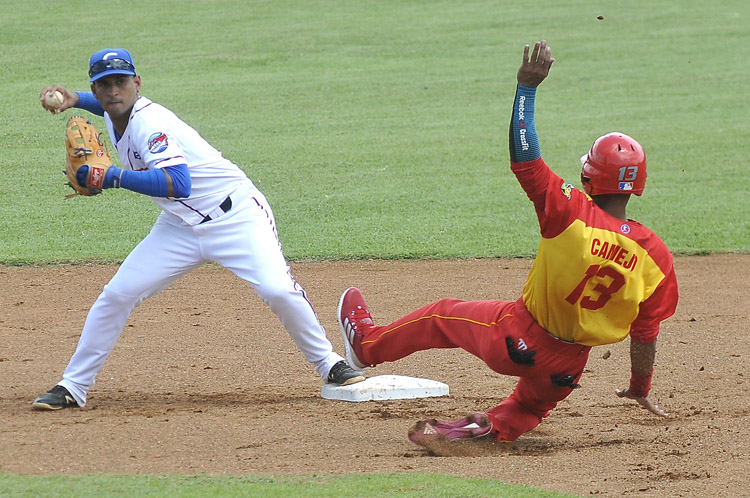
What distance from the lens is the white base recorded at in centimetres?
557

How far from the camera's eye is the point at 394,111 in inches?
580

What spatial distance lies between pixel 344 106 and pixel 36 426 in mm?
10493

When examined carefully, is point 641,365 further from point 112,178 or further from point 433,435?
point 112,178

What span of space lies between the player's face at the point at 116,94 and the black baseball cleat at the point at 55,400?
4.91 ft

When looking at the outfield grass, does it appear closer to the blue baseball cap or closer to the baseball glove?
the baseball glove

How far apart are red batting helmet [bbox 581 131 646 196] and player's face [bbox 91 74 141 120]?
2379 mm

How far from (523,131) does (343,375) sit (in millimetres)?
2095

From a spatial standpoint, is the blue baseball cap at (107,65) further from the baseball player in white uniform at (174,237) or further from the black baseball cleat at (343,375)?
the black baseball cleat at (343,375)

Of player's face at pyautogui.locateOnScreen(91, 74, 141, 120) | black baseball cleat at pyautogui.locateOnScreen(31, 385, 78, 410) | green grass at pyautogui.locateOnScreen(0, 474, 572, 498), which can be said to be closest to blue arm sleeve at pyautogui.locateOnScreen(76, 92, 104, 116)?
player's face at pyautogui.locateOnScreen(91, 74, 141, 120)

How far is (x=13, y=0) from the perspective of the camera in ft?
67.1

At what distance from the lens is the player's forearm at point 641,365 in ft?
15.0

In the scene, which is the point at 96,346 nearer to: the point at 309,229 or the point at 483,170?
the point at 309,229

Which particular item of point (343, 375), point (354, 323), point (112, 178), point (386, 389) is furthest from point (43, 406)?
point (386, 389)

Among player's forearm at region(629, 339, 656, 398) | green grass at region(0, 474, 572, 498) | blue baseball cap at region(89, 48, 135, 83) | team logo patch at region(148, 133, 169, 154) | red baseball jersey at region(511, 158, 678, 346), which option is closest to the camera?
green grass at region(0, 474, 572, 498)
